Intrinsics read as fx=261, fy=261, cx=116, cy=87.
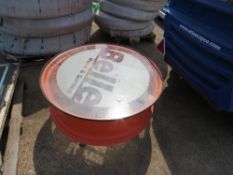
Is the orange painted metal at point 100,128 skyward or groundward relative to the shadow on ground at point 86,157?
skyward

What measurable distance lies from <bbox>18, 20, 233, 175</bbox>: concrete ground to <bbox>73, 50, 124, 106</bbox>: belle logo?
0.47m

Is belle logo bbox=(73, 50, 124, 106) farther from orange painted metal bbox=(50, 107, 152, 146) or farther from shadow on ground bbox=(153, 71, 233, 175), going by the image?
shadow on ground bbox=(153, 71, 233, 175)

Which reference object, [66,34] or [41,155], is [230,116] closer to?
[41,155]

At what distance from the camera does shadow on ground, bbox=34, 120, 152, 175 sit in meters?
1.77

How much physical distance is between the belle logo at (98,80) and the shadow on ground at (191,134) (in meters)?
0.66

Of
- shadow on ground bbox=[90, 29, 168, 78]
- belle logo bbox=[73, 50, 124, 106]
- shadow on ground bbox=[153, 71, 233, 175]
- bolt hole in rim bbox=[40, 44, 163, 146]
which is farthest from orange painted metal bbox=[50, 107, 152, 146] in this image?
shadow on ground bbox=[90, 29, 168, 78]

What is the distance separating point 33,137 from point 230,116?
1.67 metres

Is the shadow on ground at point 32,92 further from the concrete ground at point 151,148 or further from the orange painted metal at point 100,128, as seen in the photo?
the orange painted metal at point 100,128

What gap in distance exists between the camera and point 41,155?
6.07 feet

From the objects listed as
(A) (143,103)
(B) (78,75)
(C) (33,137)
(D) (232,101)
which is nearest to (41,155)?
(C) (33,137)

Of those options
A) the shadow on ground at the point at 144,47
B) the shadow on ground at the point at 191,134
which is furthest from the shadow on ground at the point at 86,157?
the shadow on ground at the point at 144,47

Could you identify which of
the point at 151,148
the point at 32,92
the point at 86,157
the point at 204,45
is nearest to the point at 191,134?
the point at 151,148

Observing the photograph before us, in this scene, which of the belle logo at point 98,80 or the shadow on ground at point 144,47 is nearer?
the belle logo at point 98,80

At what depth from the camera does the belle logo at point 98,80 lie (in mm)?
1640
